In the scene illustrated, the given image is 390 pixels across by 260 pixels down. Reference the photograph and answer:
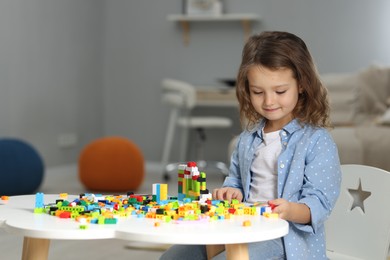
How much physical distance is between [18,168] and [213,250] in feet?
9.69

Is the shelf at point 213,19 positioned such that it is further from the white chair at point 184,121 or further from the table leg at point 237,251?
the table leg at point 237,251

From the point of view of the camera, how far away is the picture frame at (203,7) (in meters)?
5.86

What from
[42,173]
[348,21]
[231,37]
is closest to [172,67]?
[231,37]

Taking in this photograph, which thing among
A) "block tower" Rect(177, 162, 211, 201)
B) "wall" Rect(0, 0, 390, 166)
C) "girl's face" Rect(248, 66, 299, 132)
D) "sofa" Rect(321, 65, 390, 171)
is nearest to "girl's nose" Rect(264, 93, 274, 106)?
"girl's face" Rect(248, 66, 299, 132)

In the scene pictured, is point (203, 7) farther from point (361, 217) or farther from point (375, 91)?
point (361, 217)

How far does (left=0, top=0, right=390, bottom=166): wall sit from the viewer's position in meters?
5.21

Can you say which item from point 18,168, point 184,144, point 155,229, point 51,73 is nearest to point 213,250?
point 155,229

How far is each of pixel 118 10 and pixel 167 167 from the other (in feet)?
5.40

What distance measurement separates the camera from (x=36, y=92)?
536 centimetres

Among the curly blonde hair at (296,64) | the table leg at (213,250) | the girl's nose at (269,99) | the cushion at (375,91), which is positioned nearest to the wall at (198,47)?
the cushion at (375,91)

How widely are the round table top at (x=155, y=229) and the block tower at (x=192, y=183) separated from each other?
0.69 feet

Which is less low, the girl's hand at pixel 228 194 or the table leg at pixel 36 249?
the girl's hand at pixel 228 194

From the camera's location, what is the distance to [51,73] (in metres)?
5.55

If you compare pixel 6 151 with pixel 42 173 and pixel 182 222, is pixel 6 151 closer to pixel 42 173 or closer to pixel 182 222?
pixel 42 173
